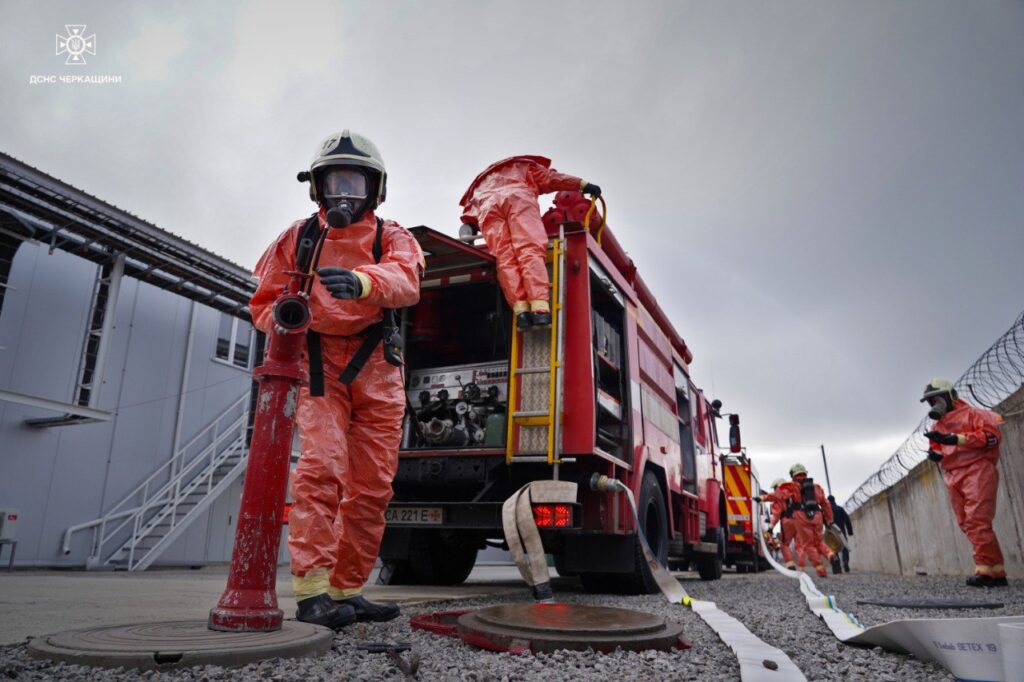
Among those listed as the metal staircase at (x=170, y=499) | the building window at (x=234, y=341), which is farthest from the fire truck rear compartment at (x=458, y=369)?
the building window at (x=234, y=341)

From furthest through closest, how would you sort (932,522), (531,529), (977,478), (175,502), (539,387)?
1. (175,502)
2. (932,522)
3. (977,478)
4. (539,387)
5. (531,529)

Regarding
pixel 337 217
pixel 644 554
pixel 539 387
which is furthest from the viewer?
pixel 539 387

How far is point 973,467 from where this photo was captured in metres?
6.82

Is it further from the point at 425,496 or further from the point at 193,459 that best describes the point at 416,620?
the point at 193,459

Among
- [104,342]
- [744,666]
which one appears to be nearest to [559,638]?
[744,666]

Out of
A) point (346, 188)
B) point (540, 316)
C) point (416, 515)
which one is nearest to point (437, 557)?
point (416, 515)

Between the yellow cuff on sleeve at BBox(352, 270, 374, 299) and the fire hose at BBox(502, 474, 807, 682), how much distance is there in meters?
1.79

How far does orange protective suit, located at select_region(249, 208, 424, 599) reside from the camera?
2787mm

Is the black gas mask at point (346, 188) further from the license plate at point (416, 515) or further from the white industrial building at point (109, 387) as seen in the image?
the white industrial building at point (109, 387)

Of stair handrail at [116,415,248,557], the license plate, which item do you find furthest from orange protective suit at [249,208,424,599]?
stair handrail at [116,415,248,557]

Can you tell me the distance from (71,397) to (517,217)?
8.87 metres

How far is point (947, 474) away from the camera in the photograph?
720 centimetres

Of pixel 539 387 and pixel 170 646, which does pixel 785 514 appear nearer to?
pixel 539 387

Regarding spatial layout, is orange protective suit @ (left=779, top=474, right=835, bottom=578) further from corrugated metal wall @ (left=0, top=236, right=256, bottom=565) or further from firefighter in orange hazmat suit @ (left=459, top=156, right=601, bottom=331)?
corrugated metal wall @ (left=0, top=236, right=256, bottom=565)
